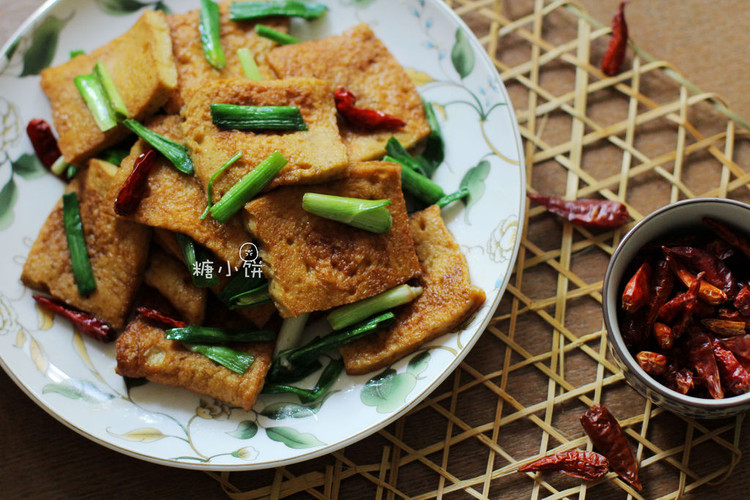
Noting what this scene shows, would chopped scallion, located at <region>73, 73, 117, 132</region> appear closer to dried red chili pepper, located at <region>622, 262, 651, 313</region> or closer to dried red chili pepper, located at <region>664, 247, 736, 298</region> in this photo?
dried red chili pepper, located at <region>622, 262, 651, 313</region>

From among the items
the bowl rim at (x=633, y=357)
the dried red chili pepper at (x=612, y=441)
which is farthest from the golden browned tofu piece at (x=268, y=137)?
the dried red chili pepper at (x=612, y=441)

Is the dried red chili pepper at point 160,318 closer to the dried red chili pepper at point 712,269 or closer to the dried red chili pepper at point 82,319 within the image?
the dried red chili pepper at point 82,319

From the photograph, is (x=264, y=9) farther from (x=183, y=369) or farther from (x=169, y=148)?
(x=183, y=369)

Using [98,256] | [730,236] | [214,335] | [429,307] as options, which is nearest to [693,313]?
[730,236]

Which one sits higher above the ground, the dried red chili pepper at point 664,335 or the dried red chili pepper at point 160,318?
the dried red chili pepper at point 664,335

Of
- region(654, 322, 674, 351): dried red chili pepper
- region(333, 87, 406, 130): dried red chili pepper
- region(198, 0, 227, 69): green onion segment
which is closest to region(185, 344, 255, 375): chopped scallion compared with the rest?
region(333, 87, 406, 130): dried red chili pepper

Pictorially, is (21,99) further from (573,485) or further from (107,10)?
(573,485)

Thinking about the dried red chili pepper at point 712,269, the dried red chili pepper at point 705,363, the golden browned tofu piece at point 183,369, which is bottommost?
the golden browned tofu piece at point 183,369
